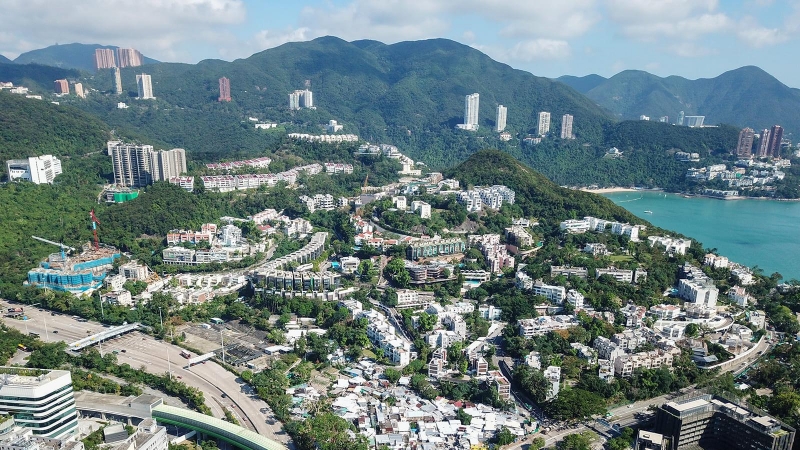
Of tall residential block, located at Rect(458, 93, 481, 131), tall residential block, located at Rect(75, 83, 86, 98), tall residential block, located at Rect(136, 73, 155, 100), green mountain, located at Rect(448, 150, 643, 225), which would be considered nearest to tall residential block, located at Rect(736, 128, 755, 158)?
tall residential block, located at Rect(458, 93, 481, 131)

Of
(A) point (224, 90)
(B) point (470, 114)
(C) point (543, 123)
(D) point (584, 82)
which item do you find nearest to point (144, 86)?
(A) point (224, 90)

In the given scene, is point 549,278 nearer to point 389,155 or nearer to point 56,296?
point 56,296

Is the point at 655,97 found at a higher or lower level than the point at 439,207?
higher

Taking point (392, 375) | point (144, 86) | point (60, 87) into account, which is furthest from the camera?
point (144, 86)

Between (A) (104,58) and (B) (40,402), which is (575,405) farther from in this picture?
(A) (104,58)

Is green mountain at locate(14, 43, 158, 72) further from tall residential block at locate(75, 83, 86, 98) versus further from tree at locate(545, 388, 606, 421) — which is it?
tree at locate(545, 388, 606, 421)

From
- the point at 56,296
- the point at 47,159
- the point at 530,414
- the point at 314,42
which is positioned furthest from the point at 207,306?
the point at 314,42

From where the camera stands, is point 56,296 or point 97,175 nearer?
point 56,296
